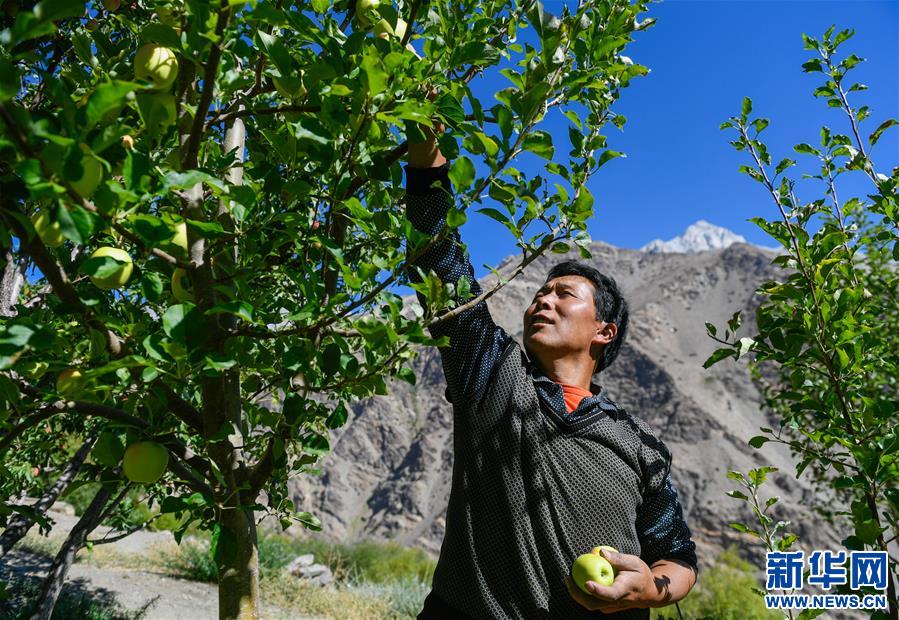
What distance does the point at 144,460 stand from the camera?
1179mm

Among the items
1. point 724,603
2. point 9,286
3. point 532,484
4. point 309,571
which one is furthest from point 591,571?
point 724,603

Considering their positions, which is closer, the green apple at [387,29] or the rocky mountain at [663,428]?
the green apple at [387,29]

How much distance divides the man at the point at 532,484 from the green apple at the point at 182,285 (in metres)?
0.57

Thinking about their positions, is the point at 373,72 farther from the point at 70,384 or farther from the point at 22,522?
the point at 22,522

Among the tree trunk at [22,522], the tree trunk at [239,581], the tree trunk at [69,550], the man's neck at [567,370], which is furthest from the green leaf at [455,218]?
the tree trunk at [69,550]

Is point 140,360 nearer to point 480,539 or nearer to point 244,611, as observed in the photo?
point 244,611

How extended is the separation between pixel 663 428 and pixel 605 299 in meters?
36.0

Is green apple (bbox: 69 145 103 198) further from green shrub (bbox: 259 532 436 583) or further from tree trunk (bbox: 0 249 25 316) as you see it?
green shrub (bbox: 259 532 436 583)

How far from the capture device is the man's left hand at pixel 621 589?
138 cm

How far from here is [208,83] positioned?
990 mm

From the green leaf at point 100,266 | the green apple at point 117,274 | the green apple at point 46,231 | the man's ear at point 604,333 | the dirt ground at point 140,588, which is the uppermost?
the man's ear at point 604,333

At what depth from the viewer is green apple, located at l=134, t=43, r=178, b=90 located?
1150 millimetres

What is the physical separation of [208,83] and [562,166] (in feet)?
Answer: 2.44

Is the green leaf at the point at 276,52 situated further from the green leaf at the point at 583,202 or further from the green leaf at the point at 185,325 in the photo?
the green leaf at the point at 583,202
